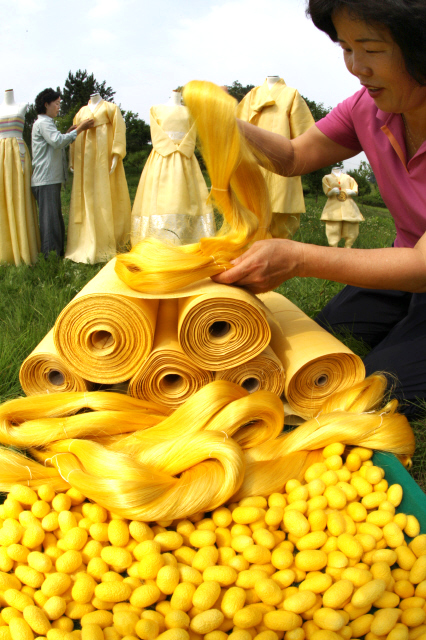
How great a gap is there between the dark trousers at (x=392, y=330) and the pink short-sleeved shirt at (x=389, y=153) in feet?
1.33

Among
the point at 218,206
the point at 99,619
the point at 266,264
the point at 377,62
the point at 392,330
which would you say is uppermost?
the point at 377,62

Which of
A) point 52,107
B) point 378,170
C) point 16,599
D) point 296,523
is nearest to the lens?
point 16,599

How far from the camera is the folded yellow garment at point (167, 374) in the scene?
2100mm

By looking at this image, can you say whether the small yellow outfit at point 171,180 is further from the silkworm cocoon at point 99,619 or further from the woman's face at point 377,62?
the silkworm cocoon at point 99,619

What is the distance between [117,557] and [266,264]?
119 centimetres

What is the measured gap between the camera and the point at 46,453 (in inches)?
77.7

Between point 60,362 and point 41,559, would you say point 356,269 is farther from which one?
point 41,559

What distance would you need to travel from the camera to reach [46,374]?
2.25m

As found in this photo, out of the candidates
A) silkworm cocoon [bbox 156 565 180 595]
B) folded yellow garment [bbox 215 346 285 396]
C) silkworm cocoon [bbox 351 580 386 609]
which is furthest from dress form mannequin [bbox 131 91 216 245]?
silkworm cocoon [bbox 351 580 386 609]

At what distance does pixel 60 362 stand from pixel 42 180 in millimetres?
4429

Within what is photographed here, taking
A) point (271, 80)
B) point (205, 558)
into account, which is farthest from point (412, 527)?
point (271, 80)

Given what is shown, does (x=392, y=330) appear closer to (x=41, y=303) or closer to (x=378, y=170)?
(x=378, y=170)

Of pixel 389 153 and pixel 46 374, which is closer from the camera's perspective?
pixel 46 374

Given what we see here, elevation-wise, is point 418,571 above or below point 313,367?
below
